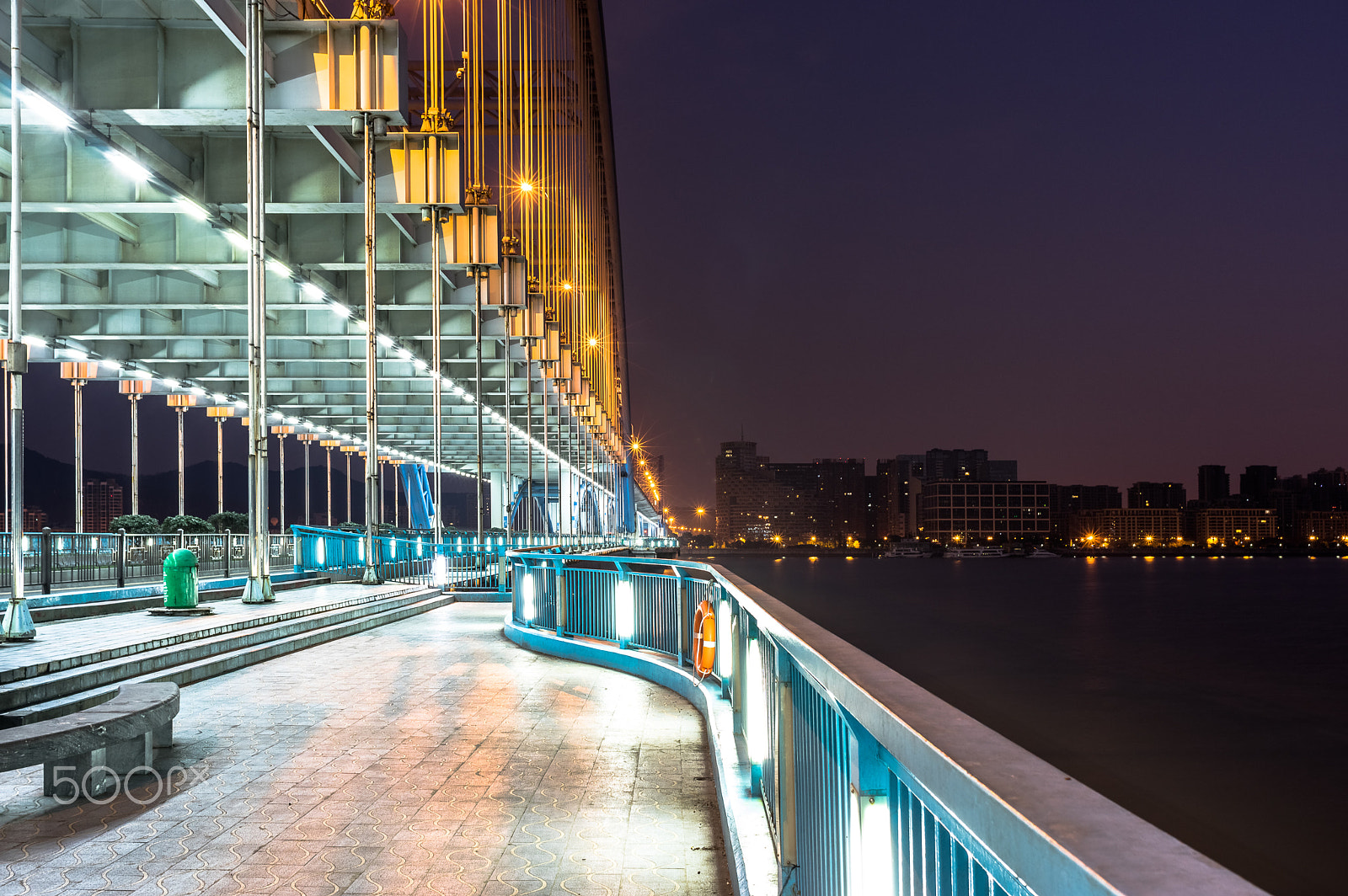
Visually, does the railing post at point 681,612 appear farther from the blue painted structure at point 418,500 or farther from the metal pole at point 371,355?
the blue painted structure at point 418,500

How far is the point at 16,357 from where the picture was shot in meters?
9.26

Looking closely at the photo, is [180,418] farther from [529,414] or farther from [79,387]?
[529,414]

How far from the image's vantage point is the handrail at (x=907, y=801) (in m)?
1.00

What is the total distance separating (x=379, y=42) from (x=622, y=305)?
334 feet

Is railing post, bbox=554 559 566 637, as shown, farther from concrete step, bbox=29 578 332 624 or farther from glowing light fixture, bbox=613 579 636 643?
concrete step, bbox=29 578 332 624

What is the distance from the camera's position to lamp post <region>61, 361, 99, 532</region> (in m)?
31.3

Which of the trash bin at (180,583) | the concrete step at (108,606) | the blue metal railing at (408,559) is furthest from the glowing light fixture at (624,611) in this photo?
the blue metal railing at (408,559)

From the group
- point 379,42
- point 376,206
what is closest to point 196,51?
point 379,42

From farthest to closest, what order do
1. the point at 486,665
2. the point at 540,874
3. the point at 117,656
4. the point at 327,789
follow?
the point at 486,665
the point at 117,656
the point at 327,789
the point at 540,874

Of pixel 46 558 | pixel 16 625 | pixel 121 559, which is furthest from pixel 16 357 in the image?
pixel 121 559

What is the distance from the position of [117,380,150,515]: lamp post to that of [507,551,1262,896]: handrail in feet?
107

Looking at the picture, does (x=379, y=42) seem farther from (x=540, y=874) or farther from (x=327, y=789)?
(x=540, y=874)

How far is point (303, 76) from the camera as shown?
1448 centimetres

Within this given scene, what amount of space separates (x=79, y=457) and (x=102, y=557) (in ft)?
44.1
